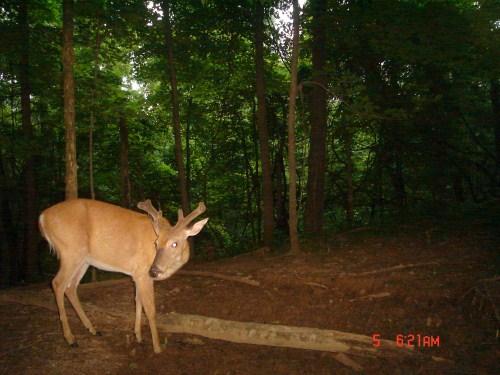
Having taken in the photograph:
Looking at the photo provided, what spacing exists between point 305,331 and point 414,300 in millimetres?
1759

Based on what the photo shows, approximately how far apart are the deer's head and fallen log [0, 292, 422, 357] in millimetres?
777

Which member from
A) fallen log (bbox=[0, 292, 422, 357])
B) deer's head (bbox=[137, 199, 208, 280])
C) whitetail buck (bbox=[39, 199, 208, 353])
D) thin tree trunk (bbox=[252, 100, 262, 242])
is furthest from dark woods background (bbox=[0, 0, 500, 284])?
fallen log (bbox=[0, 292, 422, 357])

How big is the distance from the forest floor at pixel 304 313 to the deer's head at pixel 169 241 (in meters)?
1.00

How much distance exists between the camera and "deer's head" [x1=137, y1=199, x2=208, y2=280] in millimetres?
4461

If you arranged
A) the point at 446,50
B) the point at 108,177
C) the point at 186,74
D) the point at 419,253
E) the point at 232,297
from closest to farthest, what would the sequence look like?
the point at 232,297 < the point at 419,253 < the point at 446,50 < the point at 186,74 < the point at 108,177

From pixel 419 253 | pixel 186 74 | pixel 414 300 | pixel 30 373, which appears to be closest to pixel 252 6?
pixel 186 74

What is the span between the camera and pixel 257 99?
446 inches

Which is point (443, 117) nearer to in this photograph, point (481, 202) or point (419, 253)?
point (481, 202)

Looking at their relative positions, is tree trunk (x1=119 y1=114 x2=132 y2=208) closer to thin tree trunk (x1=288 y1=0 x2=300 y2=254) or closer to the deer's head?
thin tree trunk (x1=288 y1=0 x2=300 y2=254)

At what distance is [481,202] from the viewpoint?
40.1 ft

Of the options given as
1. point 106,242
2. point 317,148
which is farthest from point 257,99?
point 106,242

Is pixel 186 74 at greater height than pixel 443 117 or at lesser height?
greater
